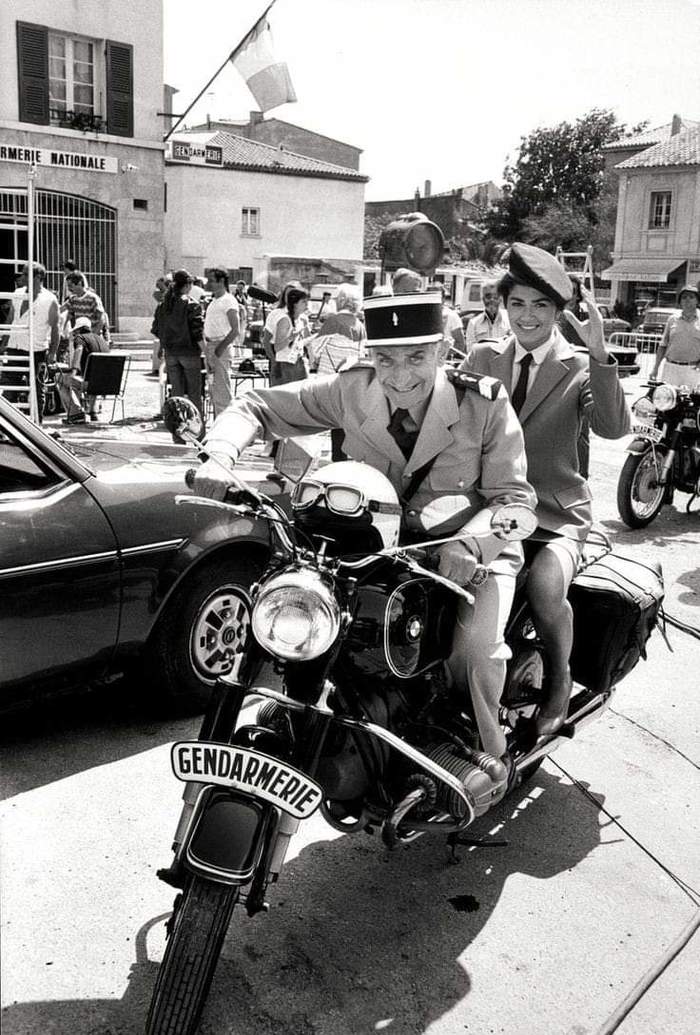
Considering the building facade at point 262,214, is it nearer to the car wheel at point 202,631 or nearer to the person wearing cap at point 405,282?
the person wearing cap at point 405,282

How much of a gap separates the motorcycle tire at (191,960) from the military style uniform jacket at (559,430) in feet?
6.29

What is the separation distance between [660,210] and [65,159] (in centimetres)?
3066

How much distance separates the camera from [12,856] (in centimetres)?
332

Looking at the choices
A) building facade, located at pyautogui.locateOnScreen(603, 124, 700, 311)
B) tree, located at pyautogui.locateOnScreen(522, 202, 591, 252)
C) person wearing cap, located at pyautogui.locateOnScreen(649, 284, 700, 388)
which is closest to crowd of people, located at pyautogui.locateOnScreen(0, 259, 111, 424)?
person wearing cap, located at pyautogui.locateOnScreen(649, 284, 700, 388)

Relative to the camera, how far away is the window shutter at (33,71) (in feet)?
75.5

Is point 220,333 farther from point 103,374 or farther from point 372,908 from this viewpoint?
point 372,908

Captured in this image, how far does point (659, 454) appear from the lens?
347 inches

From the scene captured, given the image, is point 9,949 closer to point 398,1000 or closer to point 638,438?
point 398,1000

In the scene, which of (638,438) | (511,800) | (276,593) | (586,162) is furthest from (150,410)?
(586,162)

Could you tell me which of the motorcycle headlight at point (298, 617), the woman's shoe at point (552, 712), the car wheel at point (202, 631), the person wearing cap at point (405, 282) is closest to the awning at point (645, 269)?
the person wearing cap at point (405, 282)

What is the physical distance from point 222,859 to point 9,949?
36.1 inches

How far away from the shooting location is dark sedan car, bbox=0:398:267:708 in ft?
12.3

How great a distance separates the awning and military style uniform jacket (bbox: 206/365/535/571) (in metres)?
45.2

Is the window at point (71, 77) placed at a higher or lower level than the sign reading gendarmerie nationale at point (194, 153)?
higher
